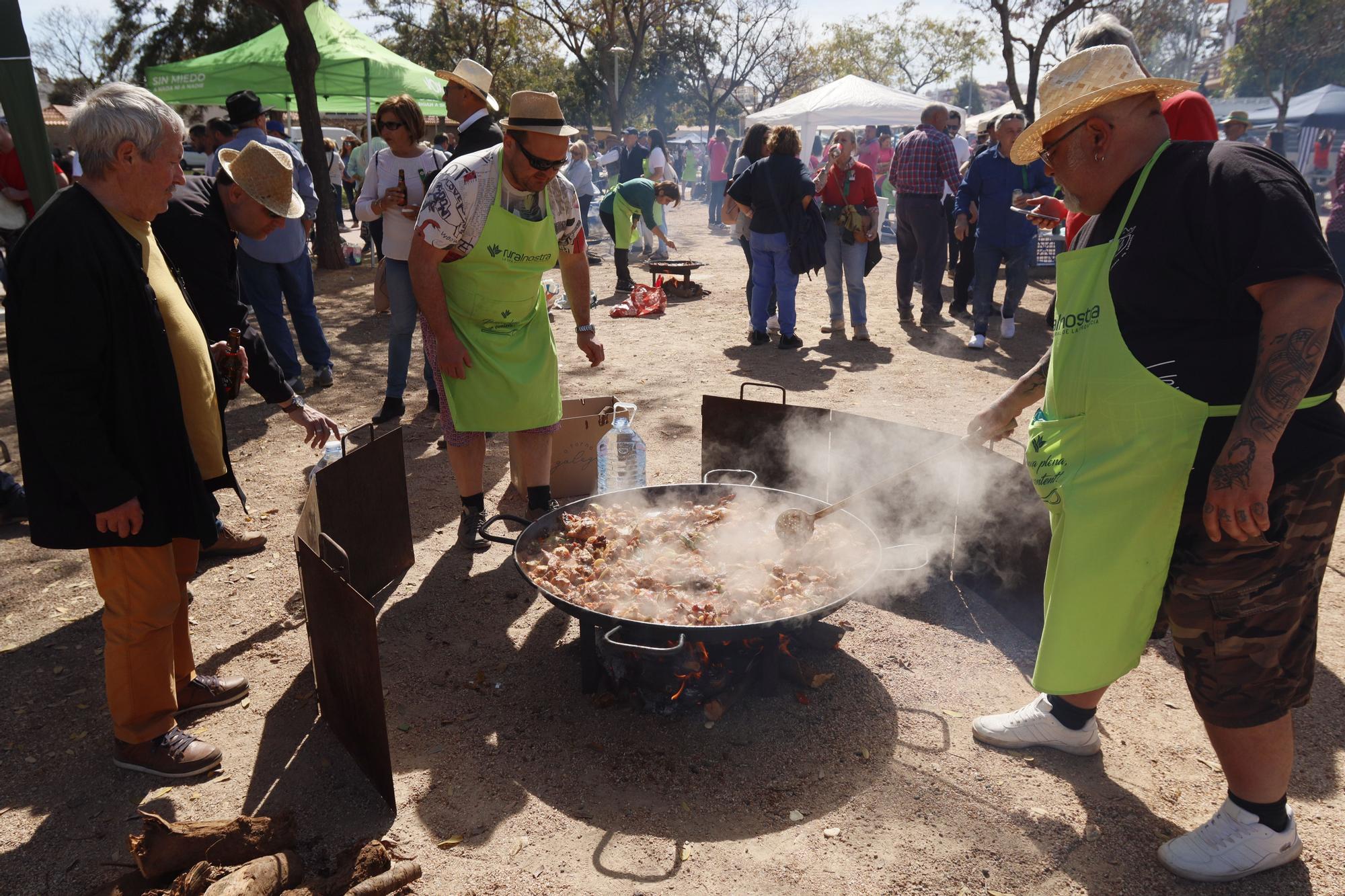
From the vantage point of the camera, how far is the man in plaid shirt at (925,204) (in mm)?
9234

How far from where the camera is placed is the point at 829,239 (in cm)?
929

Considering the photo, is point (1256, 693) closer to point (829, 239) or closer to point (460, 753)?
point (460, 753)

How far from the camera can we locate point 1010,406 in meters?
3.13

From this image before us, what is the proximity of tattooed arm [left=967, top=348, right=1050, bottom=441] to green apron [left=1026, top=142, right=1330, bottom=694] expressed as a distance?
38 centimetres

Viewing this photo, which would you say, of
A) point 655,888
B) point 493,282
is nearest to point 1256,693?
point 655,888

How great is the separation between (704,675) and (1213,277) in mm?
2218

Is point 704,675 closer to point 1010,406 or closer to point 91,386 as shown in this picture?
point 1010,406

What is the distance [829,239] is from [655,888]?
25.8 feet

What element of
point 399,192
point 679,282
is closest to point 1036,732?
point 399,192

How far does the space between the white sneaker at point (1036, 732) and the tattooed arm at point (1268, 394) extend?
1.22 m

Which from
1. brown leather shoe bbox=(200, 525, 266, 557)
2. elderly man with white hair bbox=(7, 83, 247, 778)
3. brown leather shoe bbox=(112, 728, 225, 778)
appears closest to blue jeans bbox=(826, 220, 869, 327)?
brown leather shoe bbox=(200, 525, 266, 557)

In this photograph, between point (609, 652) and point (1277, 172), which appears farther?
point (609, 652)

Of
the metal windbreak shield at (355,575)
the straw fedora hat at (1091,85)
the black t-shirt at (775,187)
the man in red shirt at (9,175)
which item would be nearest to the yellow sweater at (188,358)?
the metal windbreak shield at (355,575)

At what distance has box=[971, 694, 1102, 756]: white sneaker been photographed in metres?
3.12
